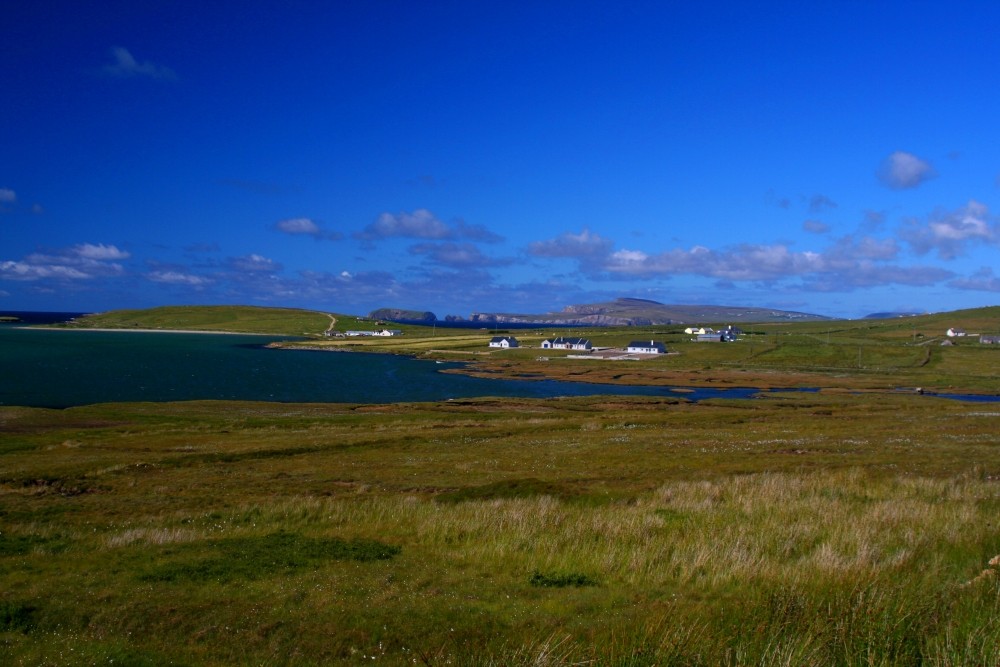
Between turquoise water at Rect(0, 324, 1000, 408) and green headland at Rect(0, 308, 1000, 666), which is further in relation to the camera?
turquoise water at Rect(0, 324, 1000, 408)

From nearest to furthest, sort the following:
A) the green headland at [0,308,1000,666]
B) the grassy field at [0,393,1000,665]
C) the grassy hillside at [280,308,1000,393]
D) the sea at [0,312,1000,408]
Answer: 1. the grassy field at [0,393,1000,665]
2. the green headland at [0,308,1000,666]
3. the sea at [0,312,1000,408]
4. the grassy hillside at [280,308,1000,393]

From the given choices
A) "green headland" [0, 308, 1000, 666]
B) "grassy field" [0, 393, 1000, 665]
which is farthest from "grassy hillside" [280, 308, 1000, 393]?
"grassy field" [0, 393, 1000, 665]

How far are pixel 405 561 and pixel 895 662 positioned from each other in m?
9.73

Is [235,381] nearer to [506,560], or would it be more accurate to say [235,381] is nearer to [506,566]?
[506,560]

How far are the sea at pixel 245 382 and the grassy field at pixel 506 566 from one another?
64516 millimetres

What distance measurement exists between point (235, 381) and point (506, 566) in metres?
109

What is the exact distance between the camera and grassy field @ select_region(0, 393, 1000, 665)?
27.4ft

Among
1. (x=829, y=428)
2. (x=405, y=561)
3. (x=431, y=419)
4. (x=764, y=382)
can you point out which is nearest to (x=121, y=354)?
(x=431, y=419)

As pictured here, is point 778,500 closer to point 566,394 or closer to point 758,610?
point 758,610

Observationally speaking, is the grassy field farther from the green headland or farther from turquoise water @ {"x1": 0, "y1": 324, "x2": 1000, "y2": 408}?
turquoise water @ {"x1": 0, "y1": 324, "x2": 1000, "y2": 408}

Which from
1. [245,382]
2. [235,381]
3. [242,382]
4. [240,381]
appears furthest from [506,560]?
[235,381]

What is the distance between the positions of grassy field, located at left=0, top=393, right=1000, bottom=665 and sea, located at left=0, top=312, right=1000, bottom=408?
64516mm

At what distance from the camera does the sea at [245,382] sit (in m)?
94.4

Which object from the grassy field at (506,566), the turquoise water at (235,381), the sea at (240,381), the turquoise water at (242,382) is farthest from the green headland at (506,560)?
the turquoise water at (242,382)
